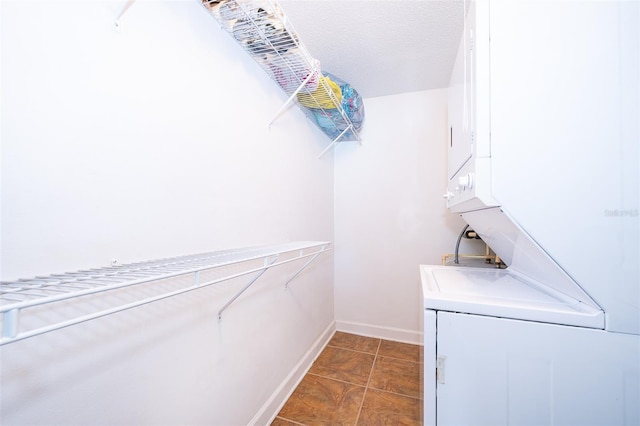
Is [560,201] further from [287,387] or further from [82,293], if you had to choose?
[287,387]

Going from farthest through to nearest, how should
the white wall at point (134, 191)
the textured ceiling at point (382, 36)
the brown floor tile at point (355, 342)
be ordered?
the brown floor tile at point (355, 342)
the textured ceiling at point (382, 36)
the white wall at point (134, 191)

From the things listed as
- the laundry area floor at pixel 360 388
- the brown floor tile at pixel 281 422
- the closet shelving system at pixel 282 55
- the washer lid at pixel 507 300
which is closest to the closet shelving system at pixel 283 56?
the closet shelving system at pixel 282 55

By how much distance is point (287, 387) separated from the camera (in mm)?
1900

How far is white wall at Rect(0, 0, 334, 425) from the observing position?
2.12 feet

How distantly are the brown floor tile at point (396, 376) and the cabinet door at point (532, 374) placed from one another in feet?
3.48

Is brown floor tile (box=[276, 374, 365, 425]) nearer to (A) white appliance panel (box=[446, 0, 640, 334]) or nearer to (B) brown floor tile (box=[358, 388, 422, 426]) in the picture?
(B) brown floor tile (box=[358, 388, 422, 426])

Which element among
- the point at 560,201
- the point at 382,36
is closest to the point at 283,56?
the point at 382,36

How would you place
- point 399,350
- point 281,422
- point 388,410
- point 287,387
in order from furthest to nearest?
point 399,350 → point 287,387 → point 388,410 → point 281,422

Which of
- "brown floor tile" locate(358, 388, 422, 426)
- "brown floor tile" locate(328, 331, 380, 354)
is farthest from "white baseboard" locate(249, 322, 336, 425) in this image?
"brown floor tile" locate(358, 388, 422, 426)

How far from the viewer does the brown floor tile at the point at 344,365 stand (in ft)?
7.08

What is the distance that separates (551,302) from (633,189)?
0.48 meters

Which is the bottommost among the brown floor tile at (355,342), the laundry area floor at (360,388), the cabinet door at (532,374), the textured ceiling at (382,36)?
the brown floor tile at (355,342)

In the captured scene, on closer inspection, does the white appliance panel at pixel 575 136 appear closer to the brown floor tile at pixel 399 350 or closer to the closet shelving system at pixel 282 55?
the closet shelving system at pixel 282 55

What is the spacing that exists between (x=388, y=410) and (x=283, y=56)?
8.43 ft
